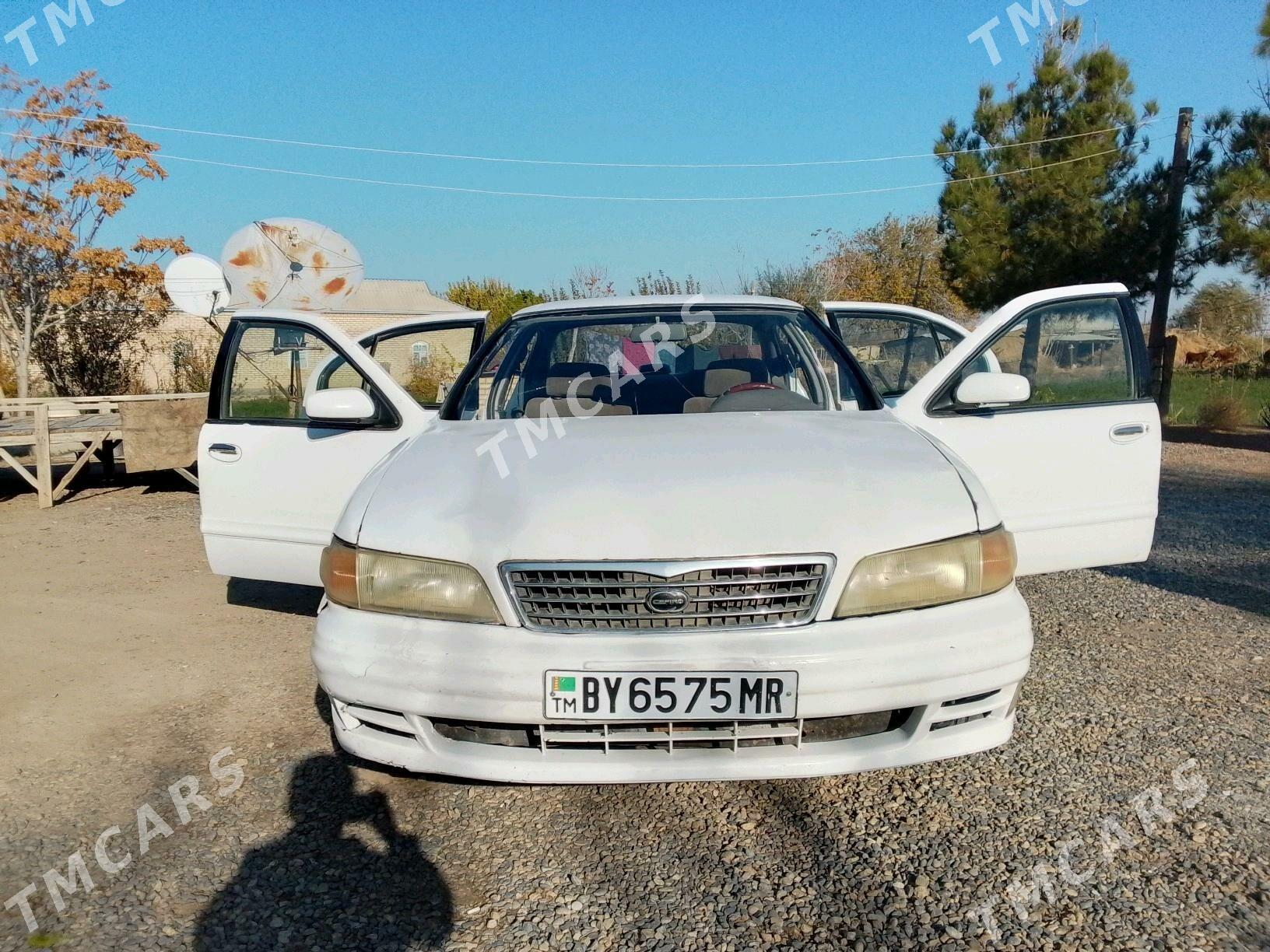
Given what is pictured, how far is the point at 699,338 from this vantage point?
3.93 meters

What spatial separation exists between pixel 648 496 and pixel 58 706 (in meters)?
2.81

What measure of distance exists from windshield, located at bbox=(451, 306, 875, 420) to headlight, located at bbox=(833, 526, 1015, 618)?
1.21 m

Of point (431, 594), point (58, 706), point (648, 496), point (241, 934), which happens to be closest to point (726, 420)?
point (648, 496)

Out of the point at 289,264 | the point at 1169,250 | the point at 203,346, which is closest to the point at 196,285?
the point at 289,264

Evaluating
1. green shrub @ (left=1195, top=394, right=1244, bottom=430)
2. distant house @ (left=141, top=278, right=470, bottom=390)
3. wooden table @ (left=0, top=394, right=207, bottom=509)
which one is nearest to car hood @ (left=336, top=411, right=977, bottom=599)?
wooden table @ (left=0, top=394, right=207, bottom=509)

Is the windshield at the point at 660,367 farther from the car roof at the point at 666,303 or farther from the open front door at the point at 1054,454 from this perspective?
the open front door at the point at 1054,454

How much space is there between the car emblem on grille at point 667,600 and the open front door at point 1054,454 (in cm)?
154

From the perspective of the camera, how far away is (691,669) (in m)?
2.18

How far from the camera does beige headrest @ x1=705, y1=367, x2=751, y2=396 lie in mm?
3678

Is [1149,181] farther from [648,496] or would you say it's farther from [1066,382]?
[648,496]

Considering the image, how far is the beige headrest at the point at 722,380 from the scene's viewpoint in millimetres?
3678

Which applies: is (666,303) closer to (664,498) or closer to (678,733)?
(664,498)

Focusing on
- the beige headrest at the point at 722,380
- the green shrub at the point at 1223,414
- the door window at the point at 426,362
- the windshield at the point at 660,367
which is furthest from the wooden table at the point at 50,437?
the green shrub at the point at 1223,414

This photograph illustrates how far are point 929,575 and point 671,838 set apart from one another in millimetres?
1022
